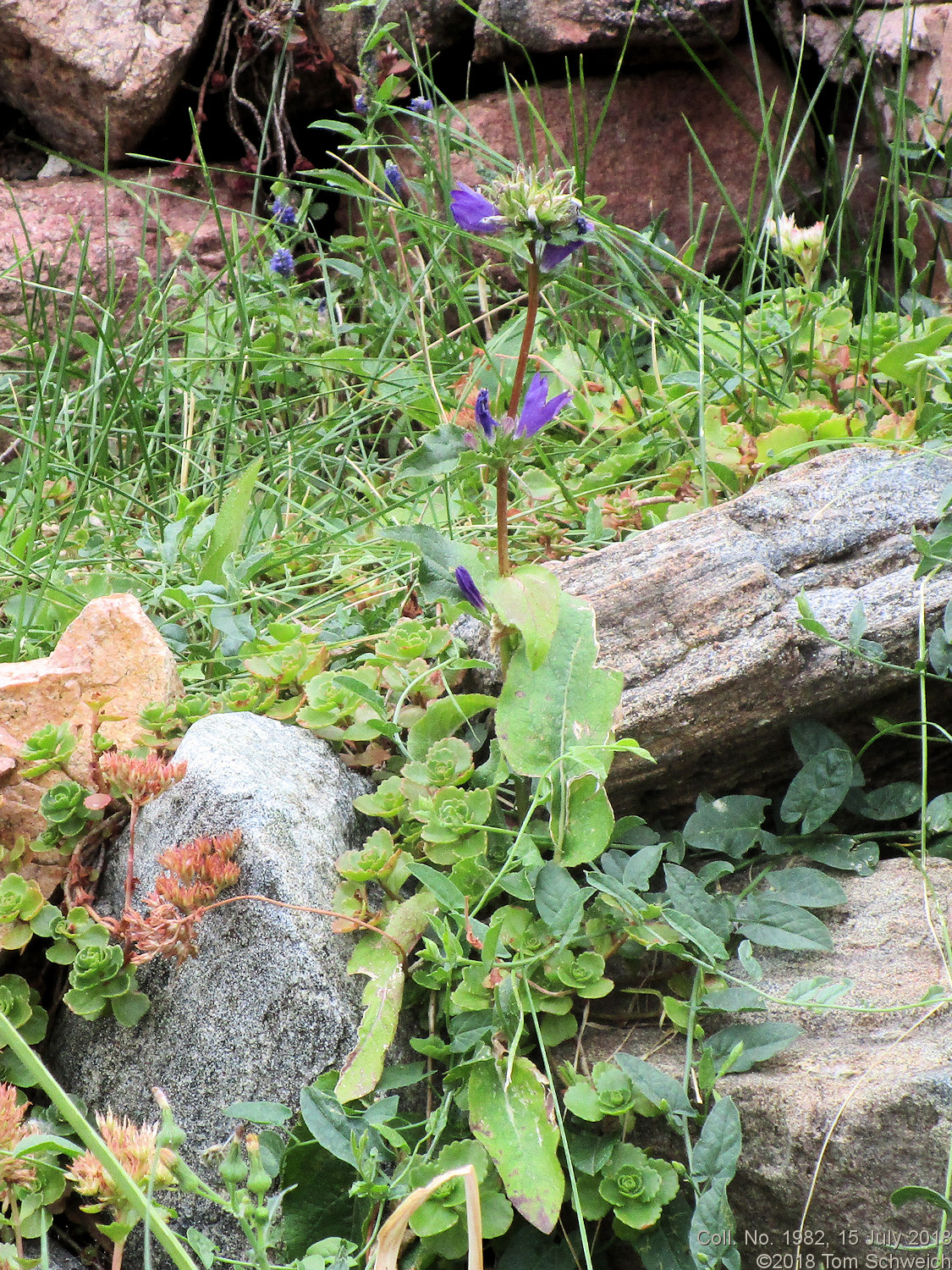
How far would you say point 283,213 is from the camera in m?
3.28

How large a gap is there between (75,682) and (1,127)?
3338mm

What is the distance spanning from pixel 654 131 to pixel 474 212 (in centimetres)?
279

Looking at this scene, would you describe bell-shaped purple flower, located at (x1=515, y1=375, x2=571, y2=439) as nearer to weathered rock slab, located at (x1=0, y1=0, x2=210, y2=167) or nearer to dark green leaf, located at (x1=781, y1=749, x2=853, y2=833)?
dark green leaf, located at (x1=781, y1=749, x2=853, y2=833)

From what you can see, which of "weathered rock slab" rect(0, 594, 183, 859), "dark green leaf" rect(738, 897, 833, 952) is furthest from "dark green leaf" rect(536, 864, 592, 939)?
"weathered rock slab" rect(0, 594, 183, 859)

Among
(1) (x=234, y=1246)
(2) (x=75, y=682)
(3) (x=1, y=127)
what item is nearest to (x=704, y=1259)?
(1) (x=234, y=1246)

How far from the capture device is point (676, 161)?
12.1 ft

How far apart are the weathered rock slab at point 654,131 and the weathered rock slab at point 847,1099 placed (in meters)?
3.04

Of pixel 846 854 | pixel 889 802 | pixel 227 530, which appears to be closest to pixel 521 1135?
pixel 846 854

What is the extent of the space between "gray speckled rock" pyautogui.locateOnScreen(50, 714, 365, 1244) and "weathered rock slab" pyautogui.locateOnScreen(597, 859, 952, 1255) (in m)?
0.35

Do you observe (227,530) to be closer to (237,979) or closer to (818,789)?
(237,979)

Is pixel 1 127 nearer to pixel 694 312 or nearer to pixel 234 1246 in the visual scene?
pixel 694 312

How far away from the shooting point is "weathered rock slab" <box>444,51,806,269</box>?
143 inches

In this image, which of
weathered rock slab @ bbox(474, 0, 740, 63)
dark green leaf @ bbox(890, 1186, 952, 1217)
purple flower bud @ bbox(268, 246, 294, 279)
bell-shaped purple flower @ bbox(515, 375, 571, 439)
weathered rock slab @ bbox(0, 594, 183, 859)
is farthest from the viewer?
weathered rock slab @ bbox(474, 0, 740, 63)

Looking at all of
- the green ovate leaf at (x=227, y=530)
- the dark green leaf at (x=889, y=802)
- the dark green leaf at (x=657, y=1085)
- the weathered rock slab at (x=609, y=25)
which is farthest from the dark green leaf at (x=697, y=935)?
the weathered rock slab at (x=609, y=25)
